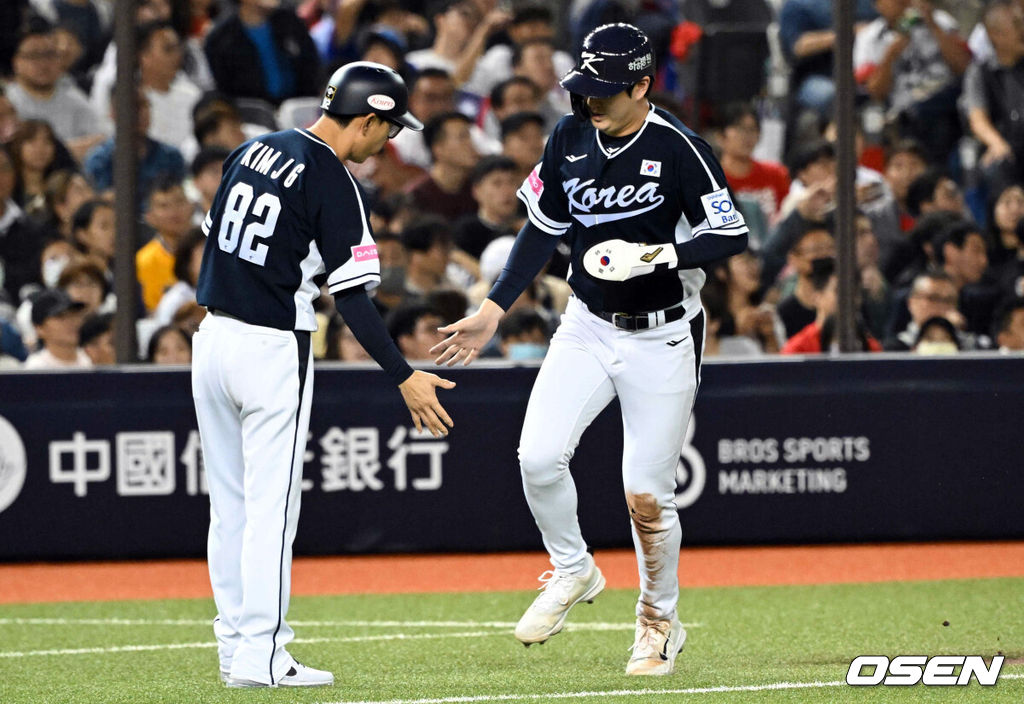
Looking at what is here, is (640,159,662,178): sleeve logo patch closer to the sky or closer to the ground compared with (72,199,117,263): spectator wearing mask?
closer to the sky

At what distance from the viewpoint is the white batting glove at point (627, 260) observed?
16.5 ft

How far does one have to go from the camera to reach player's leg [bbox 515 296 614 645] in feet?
17.3

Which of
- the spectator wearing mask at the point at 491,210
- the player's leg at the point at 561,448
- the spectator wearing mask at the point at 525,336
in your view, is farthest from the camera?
the spectator wearing mask at the point at 491,210

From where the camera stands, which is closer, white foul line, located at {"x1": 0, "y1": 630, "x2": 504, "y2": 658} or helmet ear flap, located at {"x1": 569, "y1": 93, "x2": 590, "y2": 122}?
helmet ear flap, located at {"x1": 569, "y1": 93, "x2": 590, "y2": 122}

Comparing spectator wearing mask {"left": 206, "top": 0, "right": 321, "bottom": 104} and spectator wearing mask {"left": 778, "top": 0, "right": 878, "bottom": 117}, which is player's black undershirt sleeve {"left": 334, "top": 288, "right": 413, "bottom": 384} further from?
spectator wearing mask {"left": 778, "top": 0, "right": 878, "bottom": 117}

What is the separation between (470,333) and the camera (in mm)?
5434

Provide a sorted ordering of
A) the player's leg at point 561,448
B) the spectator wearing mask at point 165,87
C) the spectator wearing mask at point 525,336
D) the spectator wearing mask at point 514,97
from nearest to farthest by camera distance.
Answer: the player's leg at point 561,448 < the spectator wearing mask at point 525,336 < the spectator wearing mask at point 165,87 < the spectator wearing mask at point 514,97

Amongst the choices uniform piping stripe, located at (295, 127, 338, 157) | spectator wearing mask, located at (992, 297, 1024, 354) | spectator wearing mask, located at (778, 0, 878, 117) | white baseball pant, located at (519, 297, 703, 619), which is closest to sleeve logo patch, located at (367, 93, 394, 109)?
uniform piping stripe, located at (295, 127, 338, 157)

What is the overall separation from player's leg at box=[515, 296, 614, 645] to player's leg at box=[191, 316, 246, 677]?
95 cm

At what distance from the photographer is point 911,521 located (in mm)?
8805

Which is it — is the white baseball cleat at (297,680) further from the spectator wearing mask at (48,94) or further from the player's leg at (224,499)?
the spectator wearing mask at (48,94)

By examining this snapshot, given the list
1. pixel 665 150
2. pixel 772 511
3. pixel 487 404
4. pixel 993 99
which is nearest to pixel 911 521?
pixel 772 511

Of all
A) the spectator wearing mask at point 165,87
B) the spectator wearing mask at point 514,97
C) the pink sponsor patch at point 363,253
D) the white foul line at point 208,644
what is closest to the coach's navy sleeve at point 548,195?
the pink sponsor patch at point 363,253

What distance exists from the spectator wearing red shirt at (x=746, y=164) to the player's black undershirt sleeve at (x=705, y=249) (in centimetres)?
570
